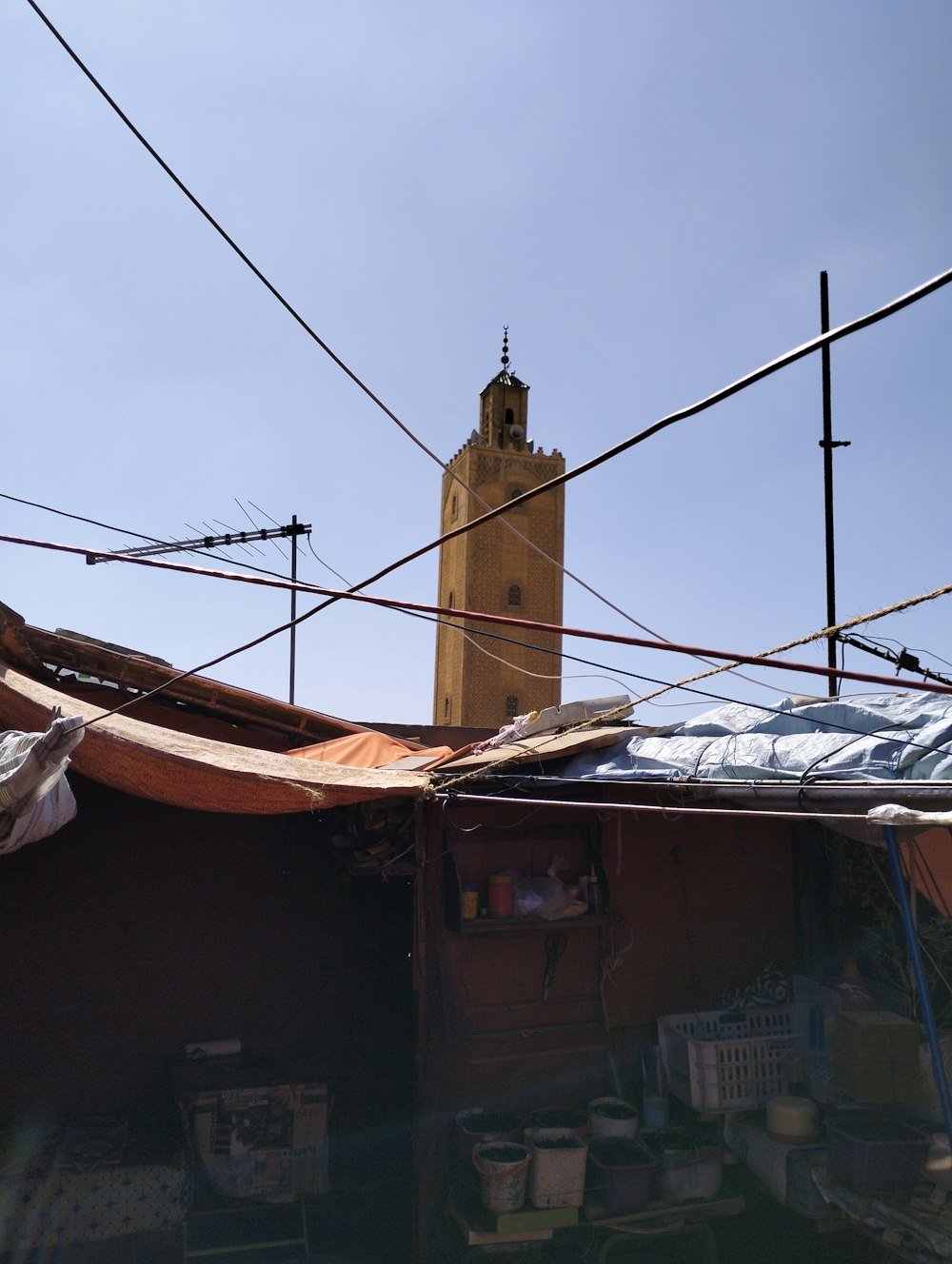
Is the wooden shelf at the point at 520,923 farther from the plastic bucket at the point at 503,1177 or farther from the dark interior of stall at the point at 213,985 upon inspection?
the plastic bucket at the point at 503,1177

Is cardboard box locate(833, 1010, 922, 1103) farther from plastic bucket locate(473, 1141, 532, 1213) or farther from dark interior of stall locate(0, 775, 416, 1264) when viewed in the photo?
dark interior of stall locate(0, 775, 416, 1264)

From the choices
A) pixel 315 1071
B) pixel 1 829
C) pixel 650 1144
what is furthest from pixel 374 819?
pixel 650 1144

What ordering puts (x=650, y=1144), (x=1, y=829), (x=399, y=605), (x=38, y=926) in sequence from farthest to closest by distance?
(x=38, y=926) < (x=650, y=1144) < (x=1, y=829) < (x=399, y=605)

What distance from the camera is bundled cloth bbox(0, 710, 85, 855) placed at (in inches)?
126

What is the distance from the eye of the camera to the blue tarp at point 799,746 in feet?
10.3

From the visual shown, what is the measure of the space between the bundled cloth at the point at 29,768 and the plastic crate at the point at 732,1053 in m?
3.59

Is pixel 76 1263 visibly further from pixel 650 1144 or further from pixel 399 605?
pixel 399 605

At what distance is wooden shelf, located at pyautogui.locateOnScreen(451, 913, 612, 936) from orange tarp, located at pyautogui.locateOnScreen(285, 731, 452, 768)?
1.08 meters

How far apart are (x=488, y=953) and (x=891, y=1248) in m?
2.34

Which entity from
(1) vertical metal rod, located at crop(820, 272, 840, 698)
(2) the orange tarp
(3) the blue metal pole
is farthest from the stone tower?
(3) the blue metal pole

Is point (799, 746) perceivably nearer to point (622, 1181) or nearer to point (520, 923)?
point (520, 923)

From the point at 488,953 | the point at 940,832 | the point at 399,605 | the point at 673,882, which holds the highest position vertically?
the point at 399,605

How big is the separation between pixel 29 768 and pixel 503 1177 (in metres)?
3.02

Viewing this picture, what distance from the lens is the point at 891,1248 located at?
3836mm
